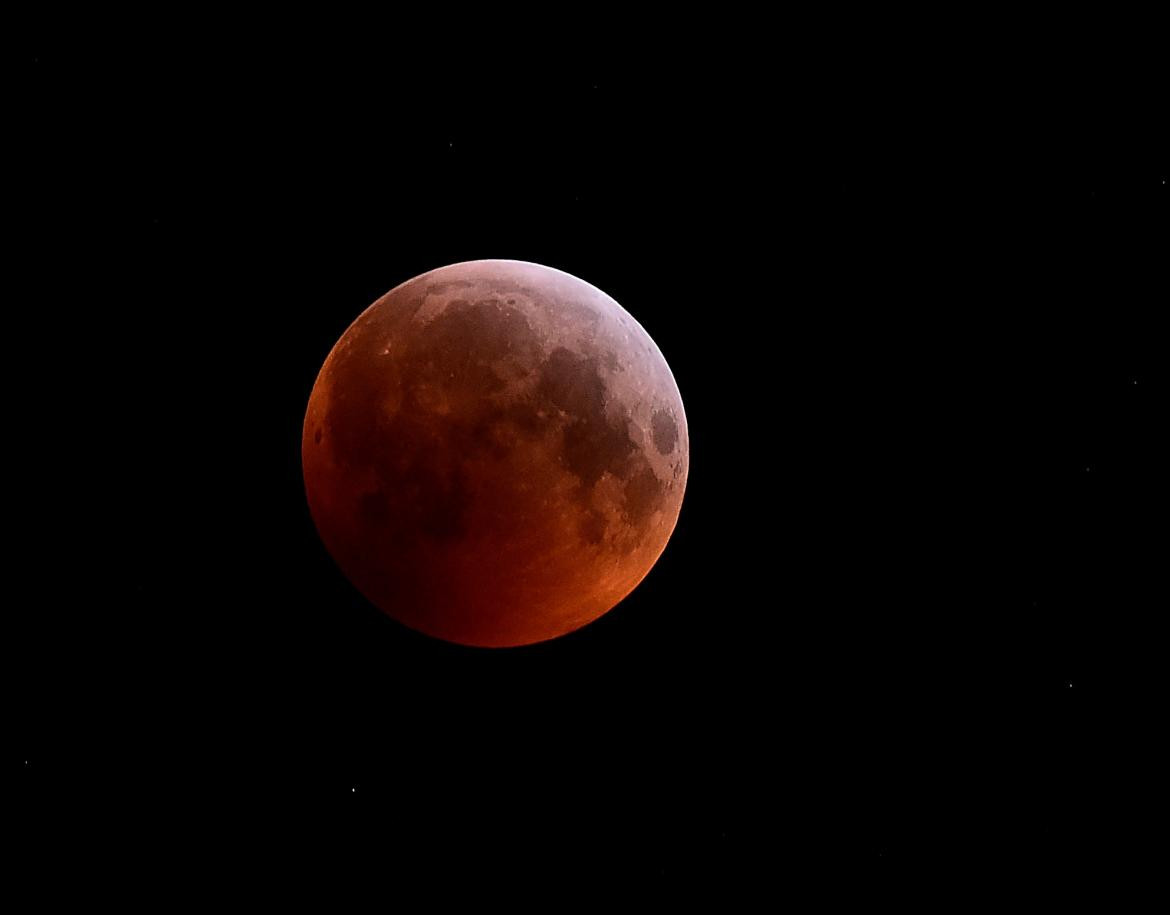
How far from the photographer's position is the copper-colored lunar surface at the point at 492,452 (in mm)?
3072

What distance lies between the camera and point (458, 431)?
3053 mm

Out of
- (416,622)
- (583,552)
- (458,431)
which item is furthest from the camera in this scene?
(416,622)

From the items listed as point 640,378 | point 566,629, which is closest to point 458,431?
point 640,378

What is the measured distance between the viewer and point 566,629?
358 cm

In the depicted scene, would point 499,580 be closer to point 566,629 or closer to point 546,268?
point 566,629

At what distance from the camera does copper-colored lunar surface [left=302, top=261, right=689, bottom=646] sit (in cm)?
307

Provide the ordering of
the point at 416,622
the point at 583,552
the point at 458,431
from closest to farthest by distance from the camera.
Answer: the point at 458,431 < the point at 583,552 < the point at 416,622

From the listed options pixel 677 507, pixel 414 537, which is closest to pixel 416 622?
pixel 414 537

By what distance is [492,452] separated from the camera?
305cm

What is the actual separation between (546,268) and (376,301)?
74 cm

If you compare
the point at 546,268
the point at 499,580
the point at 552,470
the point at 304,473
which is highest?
the point at 546,268

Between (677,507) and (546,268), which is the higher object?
(546,268)

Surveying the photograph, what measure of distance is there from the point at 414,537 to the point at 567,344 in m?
0.91

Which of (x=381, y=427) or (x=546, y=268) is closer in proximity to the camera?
(x=381, y=427)
